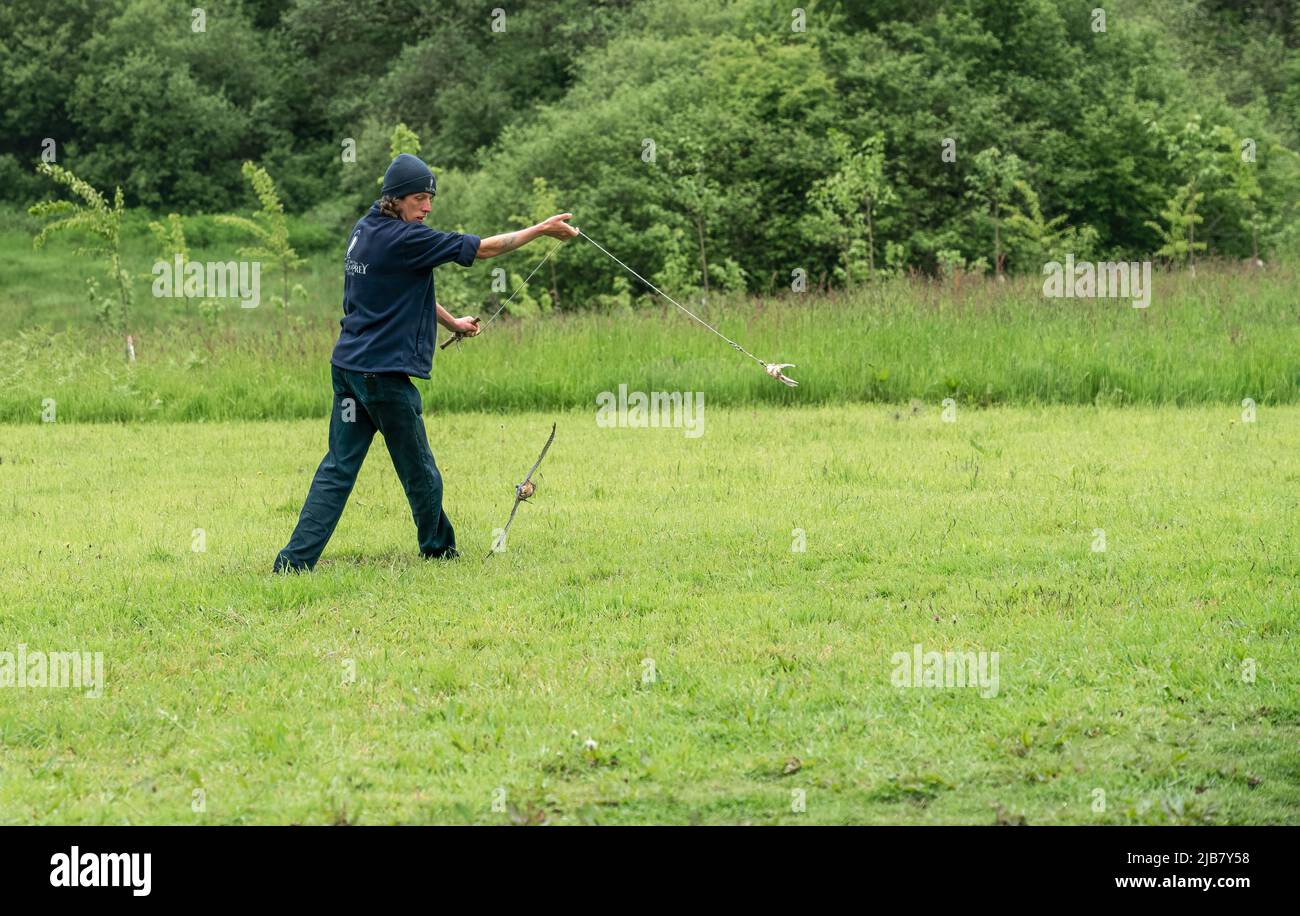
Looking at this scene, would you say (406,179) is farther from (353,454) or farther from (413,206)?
(353,454)

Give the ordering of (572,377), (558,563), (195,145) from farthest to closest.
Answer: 1. (195,145)
2. (572,377)
3. (558,563)

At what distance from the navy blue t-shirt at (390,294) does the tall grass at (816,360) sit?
7.34 m

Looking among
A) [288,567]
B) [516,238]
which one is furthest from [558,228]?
[288,567]

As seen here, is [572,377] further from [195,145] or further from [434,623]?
[195,145]

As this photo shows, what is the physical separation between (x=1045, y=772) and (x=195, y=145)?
5182cm

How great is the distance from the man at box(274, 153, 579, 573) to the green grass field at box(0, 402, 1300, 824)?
498 mm

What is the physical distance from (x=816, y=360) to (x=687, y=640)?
921 cm

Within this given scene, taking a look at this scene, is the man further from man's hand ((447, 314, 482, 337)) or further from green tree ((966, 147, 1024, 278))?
green tree ((966, 147, 1024, 278))

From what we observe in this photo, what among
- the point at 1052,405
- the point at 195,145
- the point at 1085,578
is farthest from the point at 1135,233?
the point at 195,145

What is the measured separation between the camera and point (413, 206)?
359 inches

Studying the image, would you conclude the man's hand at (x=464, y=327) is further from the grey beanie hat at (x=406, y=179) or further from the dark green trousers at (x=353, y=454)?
the grey beanie hat at (x=406, y=179)

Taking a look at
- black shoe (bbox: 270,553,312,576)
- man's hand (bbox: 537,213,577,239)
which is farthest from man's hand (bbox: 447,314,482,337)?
black shoe (bbox: 270,553,312,576)

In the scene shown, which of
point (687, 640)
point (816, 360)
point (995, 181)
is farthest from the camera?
point (995, 181)
